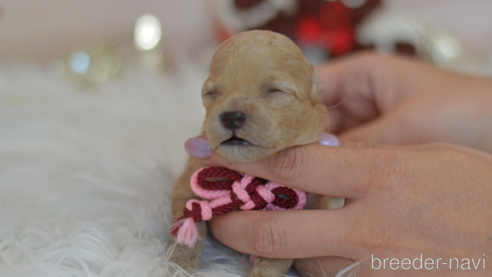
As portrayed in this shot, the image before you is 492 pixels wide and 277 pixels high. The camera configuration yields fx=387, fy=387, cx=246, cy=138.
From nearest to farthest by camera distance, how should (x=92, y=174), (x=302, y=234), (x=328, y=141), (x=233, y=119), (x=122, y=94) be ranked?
1. (x=233, y=119)
2. (x=302, y=234)
3. (x=328, y=141)
4. (x=92, y=174)
5. (x=122, y=94)

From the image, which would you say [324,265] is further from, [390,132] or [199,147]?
[390,132]

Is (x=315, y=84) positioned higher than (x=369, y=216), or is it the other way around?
(x=315, y=84)

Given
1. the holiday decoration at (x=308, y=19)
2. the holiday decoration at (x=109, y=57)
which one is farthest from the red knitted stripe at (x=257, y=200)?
the holiday decoration at (x=109, y=57)

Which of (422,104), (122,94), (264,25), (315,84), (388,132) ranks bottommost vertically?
(315,84)

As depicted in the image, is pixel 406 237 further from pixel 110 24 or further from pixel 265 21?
pixel 110 24

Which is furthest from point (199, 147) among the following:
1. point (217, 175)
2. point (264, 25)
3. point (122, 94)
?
point (264, 25)

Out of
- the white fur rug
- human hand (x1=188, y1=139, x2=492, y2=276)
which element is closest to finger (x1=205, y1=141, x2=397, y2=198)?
human hand (x1=188, y1=139, x2=492, y2=276)

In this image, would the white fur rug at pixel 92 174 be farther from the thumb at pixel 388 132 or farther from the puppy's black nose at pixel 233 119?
the thumb at pixel 388 132
